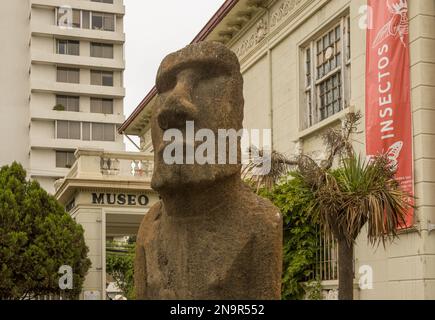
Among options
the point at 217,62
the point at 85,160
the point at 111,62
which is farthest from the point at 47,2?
the point at 217,62

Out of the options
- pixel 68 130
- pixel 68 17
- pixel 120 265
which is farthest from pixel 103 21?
pixel 120 265

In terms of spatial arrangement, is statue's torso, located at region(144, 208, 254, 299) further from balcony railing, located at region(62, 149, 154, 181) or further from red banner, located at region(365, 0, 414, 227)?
balcony railing, located at region(62, 149, 154, 181)

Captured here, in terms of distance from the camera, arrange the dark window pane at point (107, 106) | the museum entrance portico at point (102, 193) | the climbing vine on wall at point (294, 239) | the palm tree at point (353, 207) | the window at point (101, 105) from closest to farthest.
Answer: the palm tree at point (353, 207) < the climbing vine on wall at point (294, 239) < the museum entrance portico at point (102, 193) < the window at point (101, 105) < the dark window pane at point (107, 106)

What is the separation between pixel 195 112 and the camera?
5.95m

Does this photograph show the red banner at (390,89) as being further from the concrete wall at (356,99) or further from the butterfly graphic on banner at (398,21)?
the concrete wall at (356,99)

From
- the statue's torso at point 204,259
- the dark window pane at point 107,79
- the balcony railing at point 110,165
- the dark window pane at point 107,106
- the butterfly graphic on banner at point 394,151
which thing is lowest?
the statue's torso at point 204,259

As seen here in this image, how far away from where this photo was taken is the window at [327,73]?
17.9m

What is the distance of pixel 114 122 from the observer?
56.9 meters

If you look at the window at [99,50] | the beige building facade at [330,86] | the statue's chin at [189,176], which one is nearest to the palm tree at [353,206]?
the beige building facade at [330,86]

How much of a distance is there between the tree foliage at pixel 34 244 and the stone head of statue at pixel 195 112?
15.7 m

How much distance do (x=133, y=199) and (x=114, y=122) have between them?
112ft

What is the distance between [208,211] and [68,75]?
5202 centimetres

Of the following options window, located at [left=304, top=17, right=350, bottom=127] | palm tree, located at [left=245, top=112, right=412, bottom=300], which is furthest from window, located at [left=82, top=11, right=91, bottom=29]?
palm tree, located at [left=245, top=112, right=412, bottom=300]

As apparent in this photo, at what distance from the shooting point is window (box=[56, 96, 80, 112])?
185ft
